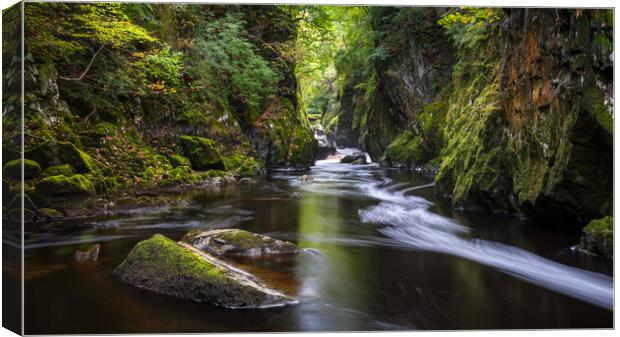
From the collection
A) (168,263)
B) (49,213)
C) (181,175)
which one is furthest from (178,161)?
(168,263)

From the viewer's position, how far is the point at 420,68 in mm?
16750

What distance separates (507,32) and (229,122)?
8.51 m

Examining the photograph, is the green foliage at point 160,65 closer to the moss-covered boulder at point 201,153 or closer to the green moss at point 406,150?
the moss-covered boulder at point 201,153

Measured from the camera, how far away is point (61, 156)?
666cm

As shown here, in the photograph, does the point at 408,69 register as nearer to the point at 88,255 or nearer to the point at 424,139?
the point at 424,139

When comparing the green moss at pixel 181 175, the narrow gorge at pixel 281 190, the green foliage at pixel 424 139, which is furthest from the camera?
the green foliage at pixel 424 139

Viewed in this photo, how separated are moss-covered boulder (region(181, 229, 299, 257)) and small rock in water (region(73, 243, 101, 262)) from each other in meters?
0.90

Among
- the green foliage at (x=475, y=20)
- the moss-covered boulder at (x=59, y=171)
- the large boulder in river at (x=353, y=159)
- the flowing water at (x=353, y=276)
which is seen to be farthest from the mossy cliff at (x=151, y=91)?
the large boulder in river at (x=353, y=159)

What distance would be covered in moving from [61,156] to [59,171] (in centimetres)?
26

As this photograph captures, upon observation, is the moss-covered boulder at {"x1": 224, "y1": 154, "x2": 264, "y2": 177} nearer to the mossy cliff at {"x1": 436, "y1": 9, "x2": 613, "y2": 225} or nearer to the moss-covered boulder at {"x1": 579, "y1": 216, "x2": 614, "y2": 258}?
the mossy cliff at {"x1": 436, "y1": 9, "x2": 613, "y2": 225}

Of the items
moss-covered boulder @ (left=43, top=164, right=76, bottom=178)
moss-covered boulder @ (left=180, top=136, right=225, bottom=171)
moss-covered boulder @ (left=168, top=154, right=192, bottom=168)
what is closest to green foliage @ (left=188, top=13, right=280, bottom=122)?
moss-covered boulder @ (left=180, top=136, right=225, bottom=171)

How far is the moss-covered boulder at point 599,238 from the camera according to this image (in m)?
4.65

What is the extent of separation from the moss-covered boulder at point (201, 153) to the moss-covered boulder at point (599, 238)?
812 cm

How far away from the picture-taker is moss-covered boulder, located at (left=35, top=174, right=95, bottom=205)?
6008mm
